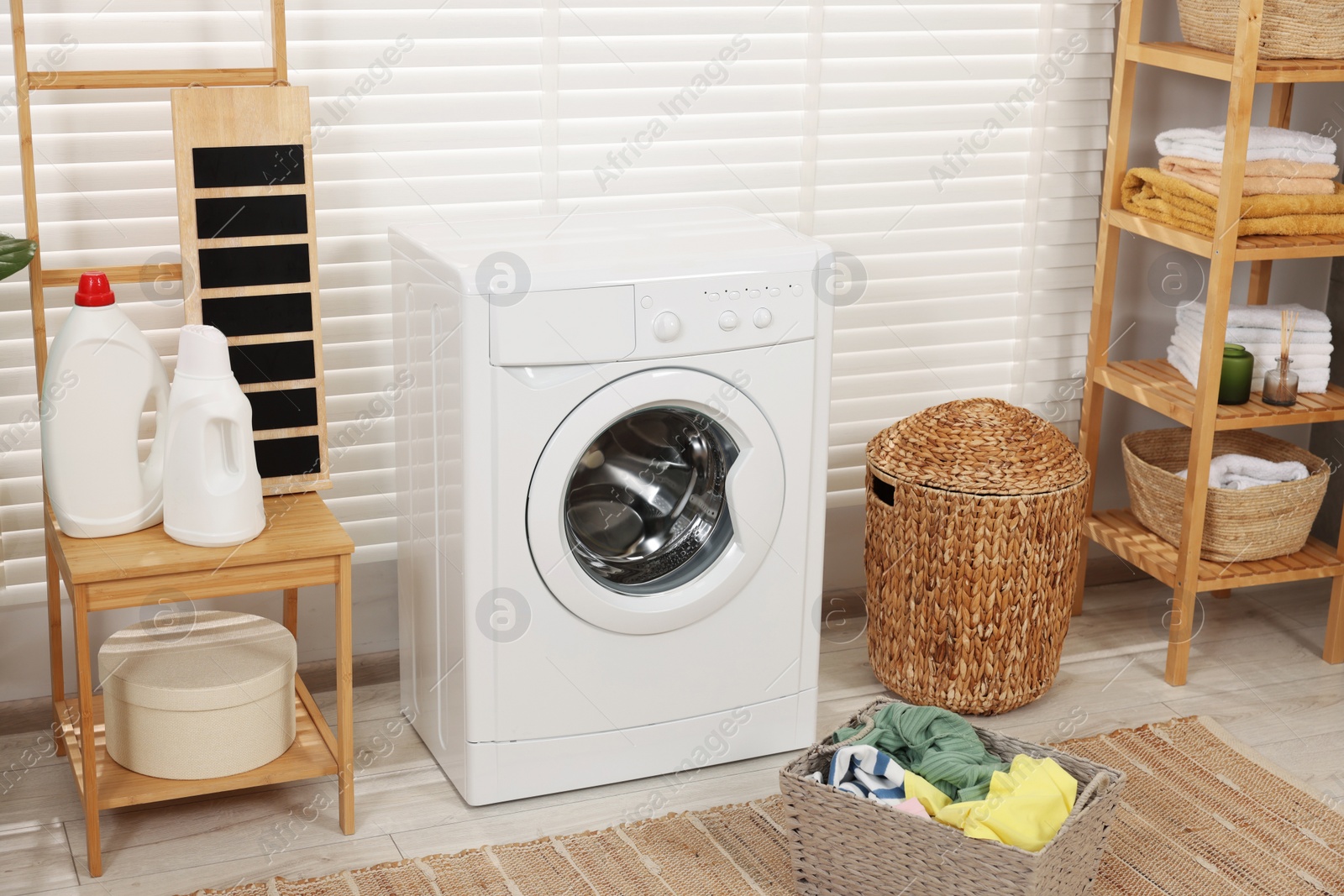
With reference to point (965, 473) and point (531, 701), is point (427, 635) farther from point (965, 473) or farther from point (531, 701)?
point (965, 473)

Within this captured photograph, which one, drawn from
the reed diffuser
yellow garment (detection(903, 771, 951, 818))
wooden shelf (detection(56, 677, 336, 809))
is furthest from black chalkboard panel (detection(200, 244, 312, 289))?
the reed diffuser

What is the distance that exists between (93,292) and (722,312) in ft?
2.89

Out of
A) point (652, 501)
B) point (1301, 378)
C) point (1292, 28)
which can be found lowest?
point (652, 501)

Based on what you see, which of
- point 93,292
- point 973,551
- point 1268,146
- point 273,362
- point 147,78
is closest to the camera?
point 93,292

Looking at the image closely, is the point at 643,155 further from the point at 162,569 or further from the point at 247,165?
the point at 162,569

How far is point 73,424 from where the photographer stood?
192cm

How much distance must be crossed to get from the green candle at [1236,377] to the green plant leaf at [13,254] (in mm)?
1996

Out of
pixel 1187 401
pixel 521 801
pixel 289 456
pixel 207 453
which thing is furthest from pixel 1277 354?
pixel 207 453

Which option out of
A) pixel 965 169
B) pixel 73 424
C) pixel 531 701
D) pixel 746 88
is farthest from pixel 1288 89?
pixel 73 424

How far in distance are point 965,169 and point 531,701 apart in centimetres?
137

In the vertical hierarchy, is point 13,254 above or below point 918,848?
above

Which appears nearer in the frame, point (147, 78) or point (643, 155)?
point (147, 78)

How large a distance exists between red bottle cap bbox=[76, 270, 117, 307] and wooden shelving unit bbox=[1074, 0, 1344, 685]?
70.4 inches

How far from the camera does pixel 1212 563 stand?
262 centimetres
